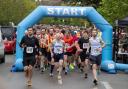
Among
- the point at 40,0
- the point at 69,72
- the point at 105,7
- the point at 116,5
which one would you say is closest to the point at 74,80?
the point at 69,72

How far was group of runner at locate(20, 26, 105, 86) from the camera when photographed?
15.4 m

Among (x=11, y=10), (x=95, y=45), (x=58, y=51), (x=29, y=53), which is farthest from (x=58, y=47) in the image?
(x=11, y=10)

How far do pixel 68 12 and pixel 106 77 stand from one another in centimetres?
429

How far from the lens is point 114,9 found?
38.2 meters

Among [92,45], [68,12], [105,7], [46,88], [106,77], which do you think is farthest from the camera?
[105,7]

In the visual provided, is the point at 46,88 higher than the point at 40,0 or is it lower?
lower

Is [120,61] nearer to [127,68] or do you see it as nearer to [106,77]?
[127,68]

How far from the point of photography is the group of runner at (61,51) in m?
15.4

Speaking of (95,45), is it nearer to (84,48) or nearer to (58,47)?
(58,47)

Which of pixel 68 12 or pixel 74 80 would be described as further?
pixel 68 12

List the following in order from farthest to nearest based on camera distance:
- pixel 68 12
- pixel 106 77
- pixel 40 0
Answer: pixel 40 0
pixel 68 12
pixel 106 77

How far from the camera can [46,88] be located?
48.6 ft

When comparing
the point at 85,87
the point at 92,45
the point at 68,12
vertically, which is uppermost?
the point at 68,12

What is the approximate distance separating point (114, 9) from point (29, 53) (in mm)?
23621
